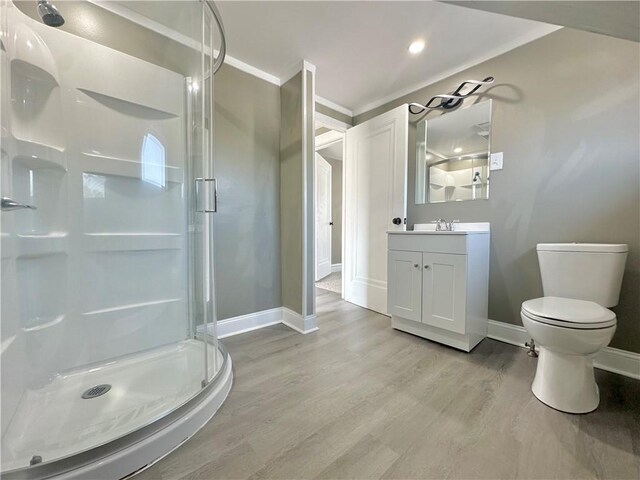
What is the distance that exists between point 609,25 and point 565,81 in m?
1.37

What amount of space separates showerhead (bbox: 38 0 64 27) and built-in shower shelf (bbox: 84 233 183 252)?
109cm

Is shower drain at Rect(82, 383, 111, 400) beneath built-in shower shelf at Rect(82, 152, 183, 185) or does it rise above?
beneath

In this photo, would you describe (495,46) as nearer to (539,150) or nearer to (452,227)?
(539,150)

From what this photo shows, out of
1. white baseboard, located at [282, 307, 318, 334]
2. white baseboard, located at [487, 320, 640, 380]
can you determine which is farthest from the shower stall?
white baseboard, located at [487, 320, 640, 380]

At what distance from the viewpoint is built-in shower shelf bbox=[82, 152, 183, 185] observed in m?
1.45

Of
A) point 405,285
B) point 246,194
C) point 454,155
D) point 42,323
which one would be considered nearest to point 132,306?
point 42,323

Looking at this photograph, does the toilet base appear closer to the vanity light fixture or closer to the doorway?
the vanity light fixture

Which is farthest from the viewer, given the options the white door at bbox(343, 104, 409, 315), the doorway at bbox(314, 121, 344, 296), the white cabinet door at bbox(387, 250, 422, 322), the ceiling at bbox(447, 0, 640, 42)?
the doorway at bbox(314, 121, 344, 296)

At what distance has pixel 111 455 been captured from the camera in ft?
2.81

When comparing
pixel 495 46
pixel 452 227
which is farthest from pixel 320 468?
pixel 495 46

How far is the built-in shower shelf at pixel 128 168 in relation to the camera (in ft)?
4.77

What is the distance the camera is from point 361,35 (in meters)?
1.76

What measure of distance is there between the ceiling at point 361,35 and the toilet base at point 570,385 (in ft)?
6.59

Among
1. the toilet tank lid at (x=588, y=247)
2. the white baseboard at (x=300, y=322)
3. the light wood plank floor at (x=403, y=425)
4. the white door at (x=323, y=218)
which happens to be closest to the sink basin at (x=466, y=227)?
the toilet tank lid at (x=588, y=247)
